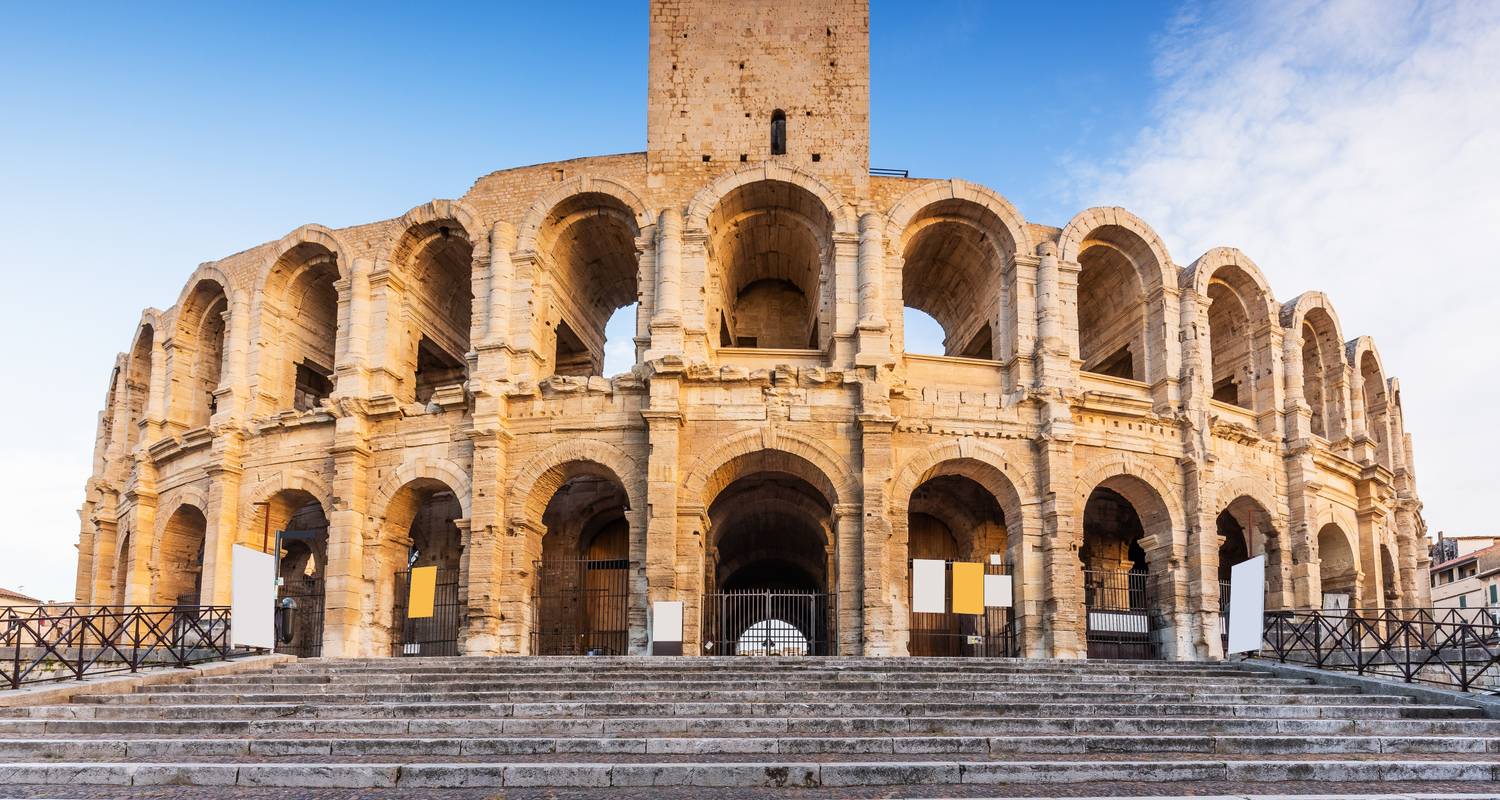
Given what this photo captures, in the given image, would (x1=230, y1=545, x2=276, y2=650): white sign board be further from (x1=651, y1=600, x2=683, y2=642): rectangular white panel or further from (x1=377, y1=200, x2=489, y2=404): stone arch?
(x1=651, y1=600, x2=683, y2=642): rectangular white panel

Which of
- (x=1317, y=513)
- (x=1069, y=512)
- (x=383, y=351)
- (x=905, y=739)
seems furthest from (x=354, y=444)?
(x=1317, y=513)

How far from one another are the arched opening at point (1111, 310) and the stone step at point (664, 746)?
517 inches

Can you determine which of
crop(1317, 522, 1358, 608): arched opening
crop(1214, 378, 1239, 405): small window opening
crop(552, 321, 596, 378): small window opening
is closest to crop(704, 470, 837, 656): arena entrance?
crop(552, 321, 596, 378): small window opening

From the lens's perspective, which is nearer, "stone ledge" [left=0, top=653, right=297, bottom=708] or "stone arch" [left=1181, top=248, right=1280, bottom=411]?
"stone ledge" [left=0, top=653, right=297, bottom=708]

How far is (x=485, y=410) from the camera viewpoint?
65.5 ft

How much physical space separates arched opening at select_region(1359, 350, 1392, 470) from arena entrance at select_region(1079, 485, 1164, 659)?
764 centimetres

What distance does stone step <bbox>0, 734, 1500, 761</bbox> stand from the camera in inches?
355

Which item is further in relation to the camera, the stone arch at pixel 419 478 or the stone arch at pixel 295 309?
the stone arch at pixel 295 309

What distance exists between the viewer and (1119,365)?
25109mm

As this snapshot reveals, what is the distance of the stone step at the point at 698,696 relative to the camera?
38.4 feet

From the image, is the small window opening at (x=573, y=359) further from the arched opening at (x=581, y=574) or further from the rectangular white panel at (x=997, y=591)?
the rectangular white panel at (x=997, y=591)

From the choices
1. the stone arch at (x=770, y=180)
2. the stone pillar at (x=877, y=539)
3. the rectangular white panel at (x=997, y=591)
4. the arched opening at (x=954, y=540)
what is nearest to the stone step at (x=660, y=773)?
the stone pillar at (x=877, y=539)

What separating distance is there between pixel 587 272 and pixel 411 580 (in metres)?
7.71

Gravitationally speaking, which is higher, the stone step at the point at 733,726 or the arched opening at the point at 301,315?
the arched opening at the point at 301,315
